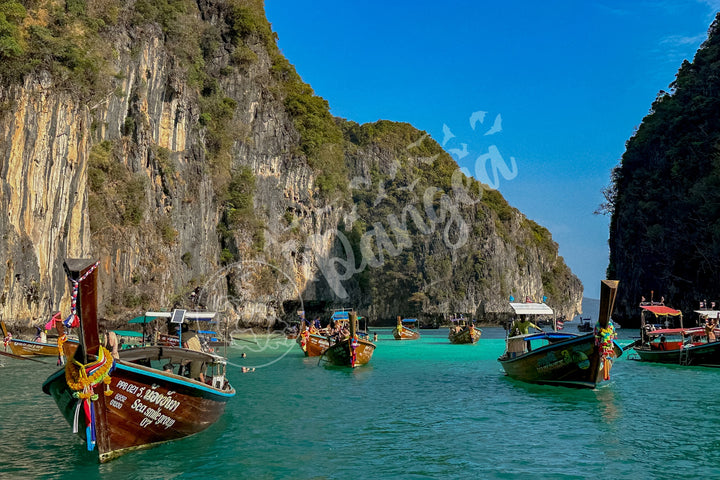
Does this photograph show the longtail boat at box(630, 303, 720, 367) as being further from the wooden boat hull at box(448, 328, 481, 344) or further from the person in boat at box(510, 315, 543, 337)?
the wooden boat hull at box(448, 328, 481, 344)

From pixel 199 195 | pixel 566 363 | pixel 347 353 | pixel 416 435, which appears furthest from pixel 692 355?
pixel 199 195

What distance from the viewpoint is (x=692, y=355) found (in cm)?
2564

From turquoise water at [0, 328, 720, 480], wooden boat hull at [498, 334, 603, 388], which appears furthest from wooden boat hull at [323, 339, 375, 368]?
wooden boat hull at [498, 334, 603, 388]

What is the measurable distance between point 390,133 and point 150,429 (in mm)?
126255

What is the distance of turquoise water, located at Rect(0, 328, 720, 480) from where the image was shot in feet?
31.2

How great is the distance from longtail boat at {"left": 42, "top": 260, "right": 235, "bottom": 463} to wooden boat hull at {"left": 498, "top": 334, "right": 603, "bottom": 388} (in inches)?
415

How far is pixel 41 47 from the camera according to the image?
36969 millimetres

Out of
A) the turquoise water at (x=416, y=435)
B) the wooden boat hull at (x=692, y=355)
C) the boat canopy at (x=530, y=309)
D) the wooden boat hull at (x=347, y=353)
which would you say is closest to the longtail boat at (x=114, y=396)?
the turquoise water at (x=416, y=435)

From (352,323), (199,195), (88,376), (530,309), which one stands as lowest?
(88,376)

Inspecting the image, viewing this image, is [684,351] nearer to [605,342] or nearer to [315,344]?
[605,342]

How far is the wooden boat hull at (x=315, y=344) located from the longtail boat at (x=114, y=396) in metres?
19.7

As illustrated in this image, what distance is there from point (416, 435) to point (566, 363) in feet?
24.5

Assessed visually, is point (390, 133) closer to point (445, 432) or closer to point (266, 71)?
point (266, 71)

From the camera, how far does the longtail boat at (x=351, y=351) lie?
26.9 m
